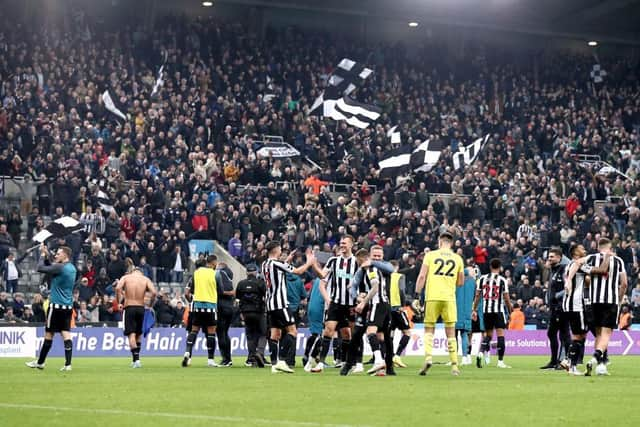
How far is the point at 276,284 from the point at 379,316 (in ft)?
7.12

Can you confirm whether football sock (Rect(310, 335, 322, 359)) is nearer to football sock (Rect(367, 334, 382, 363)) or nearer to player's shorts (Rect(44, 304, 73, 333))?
football sock (Rect(367, 334, 382, 363))

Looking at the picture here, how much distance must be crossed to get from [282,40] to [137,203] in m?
16.4

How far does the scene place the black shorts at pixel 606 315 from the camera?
1848 cm

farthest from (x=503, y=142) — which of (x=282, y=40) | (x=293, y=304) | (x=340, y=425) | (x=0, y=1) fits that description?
(x=340, y=425)

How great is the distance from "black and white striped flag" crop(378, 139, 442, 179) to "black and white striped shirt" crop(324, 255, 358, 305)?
2101cm

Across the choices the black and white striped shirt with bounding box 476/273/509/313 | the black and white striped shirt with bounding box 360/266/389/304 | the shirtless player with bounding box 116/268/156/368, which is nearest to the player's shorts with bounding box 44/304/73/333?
the shirtless player with bounding box 116/268/156/368

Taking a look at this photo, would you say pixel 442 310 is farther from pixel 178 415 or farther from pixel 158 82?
pixel 158 82

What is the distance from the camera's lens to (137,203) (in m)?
34.3

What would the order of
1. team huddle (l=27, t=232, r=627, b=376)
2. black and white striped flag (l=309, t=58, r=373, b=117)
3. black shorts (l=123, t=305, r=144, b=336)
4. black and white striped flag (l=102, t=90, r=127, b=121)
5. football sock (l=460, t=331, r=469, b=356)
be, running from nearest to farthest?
team huddle (l=27, t=232, r=627, b=376)
black shorts (l=123, t=305, r=144, b=336)
football sock (l=460, t=331, r=469, b=356)
black and white striped flag (l=102, t=90, r=127, b=121)
black and white striped flag (l=309, t=58, r=373, b=117)

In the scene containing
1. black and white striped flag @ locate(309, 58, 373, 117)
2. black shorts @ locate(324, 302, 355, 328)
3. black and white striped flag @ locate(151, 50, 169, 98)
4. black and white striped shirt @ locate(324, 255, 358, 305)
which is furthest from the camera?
black and white striped flag @ locate(309, 58, 373, 117)

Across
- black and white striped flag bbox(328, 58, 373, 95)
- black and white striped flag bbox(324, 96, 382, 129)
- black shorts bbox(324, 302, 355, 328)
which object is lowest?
black shorts bbox(324, 302, 355, 328)

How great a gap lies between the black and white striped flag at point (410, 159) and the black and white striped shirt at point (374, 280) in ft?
70.5

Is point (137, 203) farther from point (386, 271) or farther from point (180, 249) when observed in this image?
point (386, 271)

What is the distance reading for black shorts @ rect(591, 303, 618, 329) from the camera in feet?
60.6
